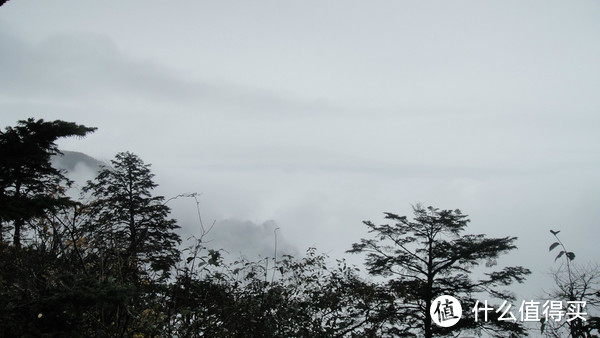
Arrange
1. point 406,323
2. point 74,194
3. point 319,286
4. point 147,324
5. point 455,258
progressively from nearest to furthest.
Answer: point 147,324, point 319,286, point 74,194, point 406,323, point 455,258

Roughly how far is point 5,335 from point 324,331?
16.0 feet

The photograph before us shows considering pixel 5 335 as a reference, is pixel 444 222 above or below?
above

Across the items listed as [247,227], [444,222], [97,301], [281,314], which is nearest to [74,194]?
[281,314]

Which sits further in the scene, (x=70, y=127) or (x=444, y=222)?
(x=444, y=222)

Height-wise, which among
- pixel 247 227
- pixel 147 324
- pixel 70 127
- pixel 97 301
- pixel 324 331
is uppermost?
pixel 247 227

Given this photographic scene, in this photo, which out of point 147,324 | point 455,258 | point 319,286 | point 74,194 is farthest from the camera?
point 455,258

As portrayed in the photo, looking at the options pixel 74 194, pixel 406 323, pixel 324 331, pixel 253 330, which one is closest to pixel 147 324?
pixel 253 330

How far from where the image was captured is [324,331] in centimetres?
699

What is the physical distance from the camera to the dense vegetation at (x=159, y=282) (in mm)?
4105

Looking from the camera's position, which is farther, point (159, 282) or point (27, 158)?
point (159, 282)

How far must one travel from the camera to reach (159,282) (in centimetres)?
845

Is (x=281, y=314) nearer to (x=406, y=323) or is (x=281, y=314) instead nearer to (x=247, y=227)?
(x=406, y=323)

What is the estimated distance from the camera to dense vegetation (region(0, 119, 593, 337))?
4.11 metres

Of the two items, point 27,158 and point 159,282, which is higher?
point 27,158
